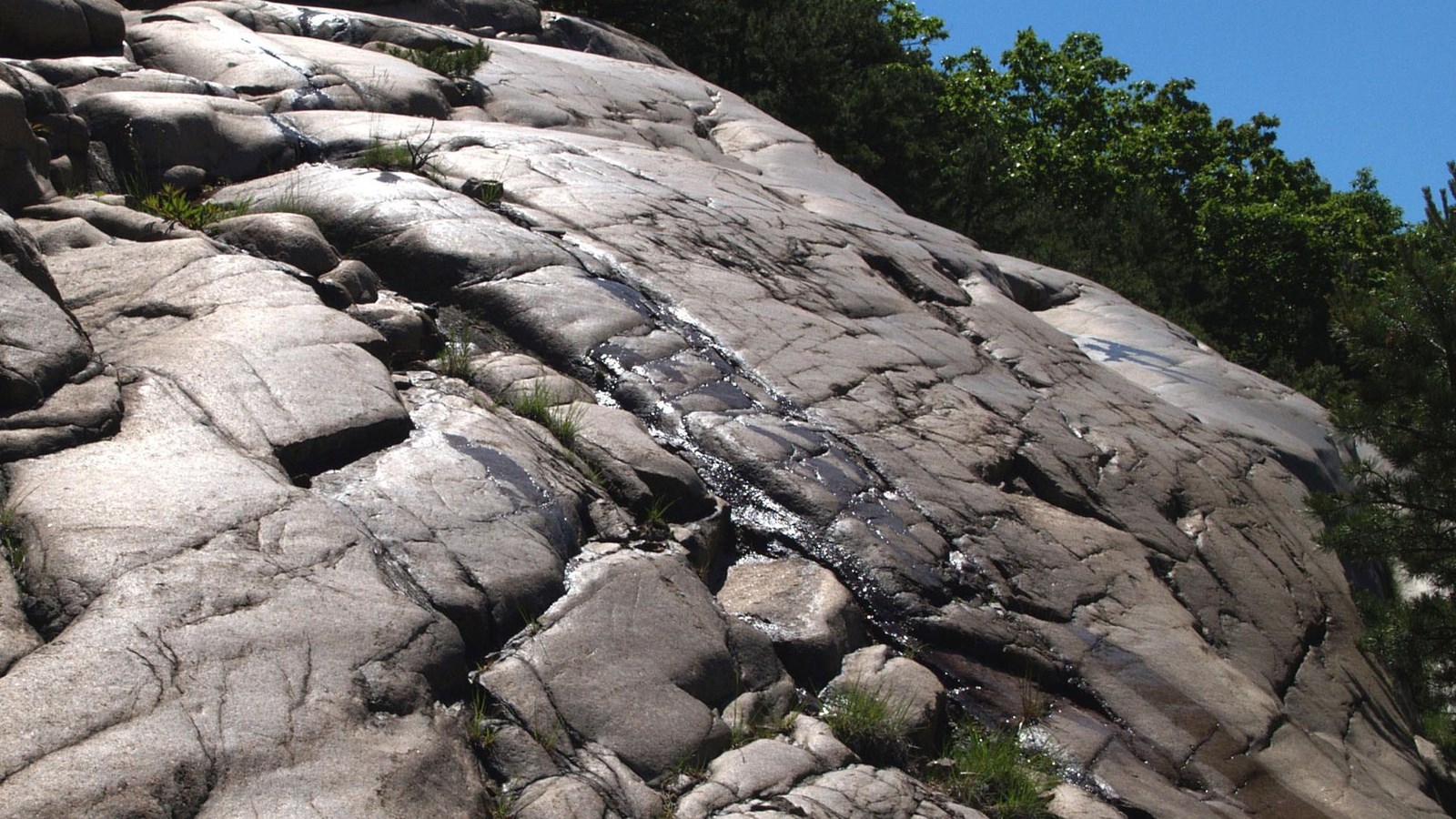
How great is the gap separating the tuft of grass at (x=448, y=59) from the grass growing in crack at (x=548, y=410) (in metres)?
5.34

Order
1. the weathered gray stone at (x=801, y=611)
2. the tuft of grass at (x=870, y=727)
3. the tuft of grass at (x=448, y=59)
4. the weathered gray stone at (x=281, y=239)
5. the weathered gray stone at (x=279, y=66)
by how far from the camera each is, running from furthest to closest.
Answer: the tuft of grass at (x=448, y=59) → the weathered gray stone at (x=279, y=66) → the weathered gray stone at (x=281, y=239) → the weathered gray stone at (x=801, y=611) → the tuft of grass at (x=870, y=727)

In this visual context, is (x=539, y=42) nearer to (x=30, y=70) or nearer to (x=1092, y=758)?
(x=30, y=70)

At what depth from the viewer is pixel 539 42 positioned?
1345cm

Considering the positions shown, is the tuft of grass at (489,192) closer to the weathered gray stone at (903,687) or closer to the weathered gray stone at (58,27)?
the weathered gray stone at (58,27)

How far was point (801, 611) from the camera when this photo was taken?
4977 millimetres

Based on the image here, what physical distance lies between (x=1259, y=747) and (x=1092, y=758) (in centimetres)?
117

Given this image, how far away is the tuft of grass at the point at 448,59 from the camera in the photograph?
33.5ft

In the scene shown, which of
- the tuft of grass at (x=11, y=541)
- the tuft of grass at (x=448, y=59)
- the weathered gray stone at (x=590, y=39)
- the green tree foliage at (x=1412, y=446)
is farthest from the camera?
the weathered gray stone at (x=590, y=39)

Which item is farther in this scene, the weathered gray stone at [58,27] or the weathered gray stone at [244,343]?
the weathered gray stone at [58,27]

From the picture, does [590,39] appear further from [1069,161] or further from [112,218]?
[1069,161]

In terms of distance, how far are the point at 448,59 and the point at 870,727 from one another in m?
7.66

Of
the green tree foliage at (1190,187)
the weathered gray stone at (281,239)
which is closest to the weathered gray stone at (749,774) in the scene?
the weathered gray stone at (281,239)

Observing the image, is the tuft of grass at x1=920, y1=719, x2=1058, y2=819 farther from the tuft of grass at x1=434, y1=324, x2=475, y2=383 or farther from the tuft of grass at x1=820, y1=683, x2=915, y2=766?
the tuft of grass at x1=434, y1=324, x2=475, y2=383

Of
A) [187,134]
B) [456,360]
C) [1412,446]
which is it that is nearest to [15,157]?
[187,134]
